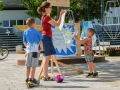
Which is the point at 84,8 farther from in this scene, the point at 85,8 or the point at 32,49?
the point at 32,49

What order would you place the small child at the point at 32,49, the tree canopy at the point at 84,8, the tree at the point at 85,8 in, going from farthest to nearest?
1. the tree canopy at the point at 84,8
2. the tree at the point at 85,8
3. the small child at the point at 32,49

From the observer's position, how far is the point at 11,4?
55.5 m

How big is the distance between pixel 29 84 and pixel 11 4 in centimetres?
4726

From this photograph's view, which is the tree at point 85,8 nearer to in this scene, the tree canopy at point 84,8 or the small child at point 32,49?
the tree canopy at point 84,8

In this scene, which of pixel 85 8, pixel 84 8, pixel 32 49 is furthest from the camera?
pixel 84 8

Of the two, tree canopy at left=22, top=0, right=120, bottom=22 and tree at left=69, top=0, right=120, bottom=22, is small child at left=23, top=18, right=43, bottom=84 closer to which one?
tree canopy at left=22, top=0, right=120, bottom=22

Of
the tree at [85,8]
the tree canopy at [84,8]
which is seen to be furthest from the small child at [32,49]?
the tree at [85,8]

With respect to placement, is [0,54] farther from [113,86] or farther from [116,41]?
[116,41]

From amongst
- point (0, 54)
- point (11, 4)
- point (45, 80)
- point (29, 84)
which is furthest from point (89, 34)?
point (11, 4)

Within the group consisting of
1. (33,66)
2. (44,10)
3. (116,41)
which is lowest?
(116,41)

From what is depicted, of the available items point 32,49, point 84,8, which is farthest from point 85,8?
point 32,49

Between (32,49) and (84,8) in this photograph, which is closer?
(32,49)


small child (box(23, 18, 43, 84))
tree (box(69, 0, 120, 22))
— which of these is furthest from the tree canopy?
small child (box(23, 18, 43, 84))

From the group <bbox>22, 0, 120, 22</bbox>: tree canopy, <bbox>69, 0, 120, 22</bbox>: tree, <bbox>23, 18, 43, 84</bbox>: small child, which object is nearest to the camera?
<bbox>23, 18, 43, 84</bbox>: small child
